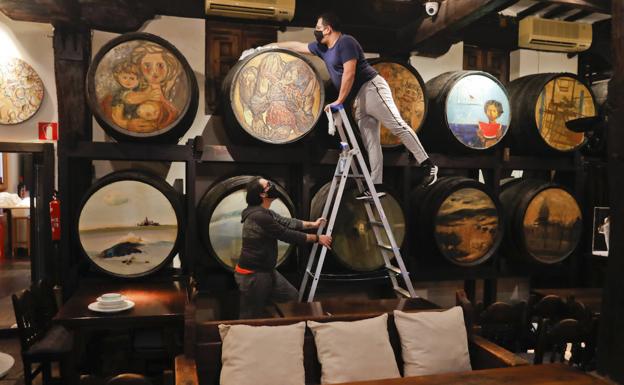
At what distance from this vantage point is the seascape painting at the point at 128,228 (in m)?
3.72

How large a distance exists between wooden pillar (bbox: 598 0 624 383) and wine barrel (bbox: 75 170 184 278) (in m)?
2.76

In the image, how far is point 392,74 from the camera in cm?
433

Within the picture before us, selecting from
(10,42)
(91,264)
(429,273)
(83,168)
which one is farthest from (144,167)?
(429,273)

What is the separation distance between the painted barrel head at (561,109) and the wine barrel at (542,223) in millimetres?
407

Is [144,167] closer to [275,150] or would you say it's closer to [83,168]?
[83,168]

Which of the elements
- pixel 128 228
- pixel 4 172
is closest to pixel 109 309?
pixel 128 228

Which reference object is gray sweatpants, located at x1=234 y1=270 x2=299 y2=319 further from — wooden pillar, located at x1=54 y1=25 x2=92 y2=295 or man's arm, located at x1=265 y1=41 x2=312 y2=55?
man's arm, located at x1=265 y1=41 x2=312 y2=55

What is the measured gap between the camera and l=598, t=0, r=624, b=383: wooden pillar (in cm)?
271

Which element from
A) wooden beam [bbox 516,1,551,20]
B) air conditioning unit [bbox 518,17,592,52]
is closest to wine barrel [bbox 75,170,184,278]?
air conditioning unit [bbox 518,17,592,52]

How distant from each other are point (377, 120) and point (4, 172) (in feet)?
25.7

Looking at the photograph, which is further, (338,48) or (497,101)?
(497,101)

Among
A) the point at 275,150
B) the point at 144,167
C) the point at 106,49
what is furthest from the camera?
the point at 144,167

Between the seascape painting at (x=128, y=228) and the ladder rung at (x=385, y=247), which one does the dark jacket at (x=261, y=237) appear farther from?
the ladder rung at (x=385, y=247)

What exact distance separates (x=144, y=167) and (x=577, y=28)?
4095 millimetres
